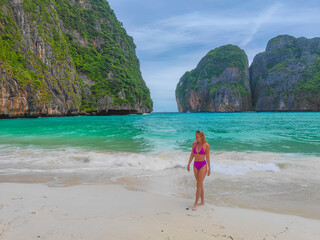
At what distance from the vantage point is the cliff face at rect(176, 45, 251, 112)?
425 feet

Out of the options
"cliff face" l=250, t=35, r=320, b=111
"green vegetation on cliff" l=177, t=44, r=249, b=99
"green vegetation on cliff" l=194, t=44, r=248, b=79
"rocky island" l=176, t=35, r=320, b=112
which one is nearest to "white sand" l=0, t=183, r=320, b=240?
"cliff face" l=250, t=35, r=320, b=111

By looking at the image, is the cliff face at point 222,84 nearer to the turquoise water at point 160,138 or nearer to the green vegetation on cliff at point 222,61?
the green vegetation on cliff at point 222,61

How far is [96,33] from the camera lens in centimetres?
7562

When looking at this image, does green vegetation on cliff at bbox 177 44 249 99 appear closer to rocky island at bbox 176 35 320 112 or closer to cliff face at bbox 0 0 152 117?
rocky island at bbox 176 35 320 112

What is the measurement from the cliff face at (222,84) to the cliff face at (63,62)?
60122mm

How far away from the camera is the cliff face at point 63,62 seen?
123 feet

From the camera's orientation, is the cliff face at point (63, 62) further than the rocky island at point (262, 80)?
No

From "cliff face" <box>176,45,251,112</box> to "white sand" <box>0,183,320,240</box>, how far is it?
131688mm

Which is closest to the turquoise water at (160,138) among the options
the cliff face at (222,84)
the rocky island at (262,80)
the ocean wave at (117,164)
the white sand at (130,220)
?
the ocean wave at (117,164)

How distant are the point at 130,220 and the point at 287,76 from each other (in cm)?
14319

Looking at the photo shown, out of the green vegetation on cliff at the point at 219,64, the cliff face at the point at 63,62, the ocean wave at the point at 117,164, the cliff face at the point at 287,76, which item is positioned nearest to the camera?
the ocean wave at the point at 117,164

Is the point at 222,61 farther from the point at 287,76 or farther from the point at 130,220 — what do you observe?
the point at 130,220

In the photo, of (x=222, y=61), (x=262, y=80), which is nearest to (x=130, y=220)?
(x=262, y=80)

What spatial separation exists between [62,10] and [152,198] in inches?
3122
